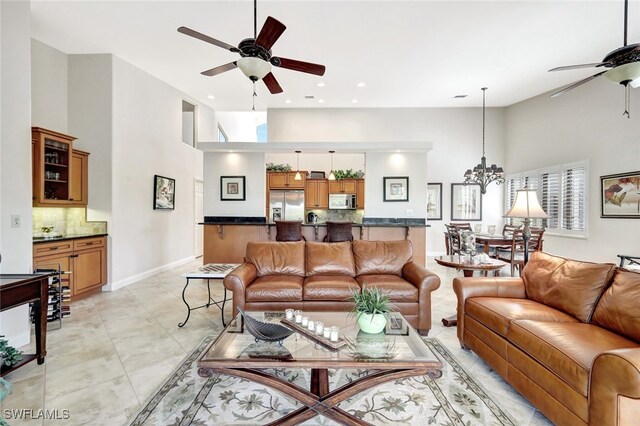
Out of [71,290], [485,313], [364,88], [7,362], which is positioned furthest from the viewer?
[364,88]

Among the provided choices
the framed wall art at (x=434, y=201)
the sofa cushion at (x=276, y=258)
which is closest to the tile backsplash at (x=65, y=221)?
the sofa cushion at (x=276, y=258)

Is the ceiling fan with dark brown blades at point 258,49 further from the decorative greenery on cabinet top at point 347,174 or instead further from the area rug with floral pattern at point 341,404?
the decorative greenery on cabinet top at point 347,174

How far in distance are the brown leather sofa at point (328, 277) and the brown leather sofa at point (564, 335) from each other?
49 centimetres

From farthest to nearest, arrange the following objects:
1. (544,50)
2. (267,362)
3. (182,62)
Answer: (182,62) → (544,50) → (267,362)

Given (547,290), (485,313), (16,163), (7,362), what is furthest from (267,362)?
(16,163)

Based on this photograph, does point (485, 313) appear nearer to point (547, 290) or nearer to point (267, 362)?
Result: point (547, 290)

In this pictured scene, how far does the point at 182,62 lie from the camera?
5125 mm

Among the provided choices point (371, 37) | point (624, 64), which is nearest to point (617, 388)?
point (624, 64)

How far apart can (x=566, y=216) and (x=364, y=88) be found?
16.1 feet

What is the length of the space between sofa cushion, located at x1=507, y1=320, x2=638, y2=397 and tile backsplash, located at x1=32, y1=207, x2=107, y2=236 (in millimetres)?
5638

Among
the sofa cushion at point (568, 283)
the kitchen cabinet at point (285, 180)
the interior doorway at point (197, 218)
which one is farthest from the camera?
the kitchen cabinet at point (285, 180)

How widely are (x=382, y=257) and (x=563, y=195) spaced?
4.91 m

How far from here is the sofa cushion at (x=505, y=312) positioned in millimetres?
2178

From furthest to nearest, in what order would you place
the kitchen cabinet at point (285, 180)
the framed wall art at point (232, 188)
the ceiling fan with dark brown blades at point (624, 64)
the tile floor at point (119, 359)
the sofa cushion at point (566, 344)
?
1. the kitchen cabinet at point (285, 180)
2. the framed wall art at point (232, 188)
3. the ceiling fan with dark brown blades at point (624, 64)
4. the tile floor at point (119, 359)
5. the sofa cushion at point (566, 344)
